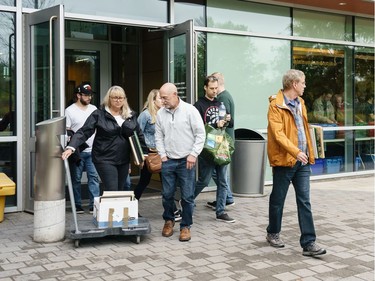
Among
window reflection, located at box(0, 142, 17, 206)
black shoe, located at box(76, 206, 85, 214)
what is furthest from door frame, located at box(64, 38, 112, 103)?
black shoe, located at box(76, 206, 85, 214)

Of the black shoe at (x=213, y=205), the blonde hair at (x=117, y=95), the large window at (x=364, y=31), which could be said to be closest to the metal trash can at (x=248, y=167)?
the black shoe at (x=213, y=205)

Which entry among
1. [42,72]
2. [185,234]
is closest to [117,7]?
[42,72]

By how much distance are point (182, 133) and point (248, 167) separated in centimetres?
314

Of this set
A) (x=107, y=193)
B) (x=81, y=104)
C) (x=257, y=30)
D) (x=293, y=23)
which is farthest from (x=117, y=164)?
(x=293, y=23)

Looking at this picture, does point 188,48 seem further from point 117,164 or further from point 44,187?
point 44,187

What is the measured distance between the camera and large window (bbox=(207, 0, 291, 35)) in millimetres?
9336

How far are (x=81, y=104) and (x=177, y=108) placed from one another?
2059 millimetres

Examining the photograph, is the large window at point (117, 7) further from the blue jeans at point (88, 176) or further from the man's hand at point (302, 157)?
the man's hand at point (302, 157)

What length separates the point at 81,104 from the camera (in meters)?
7.28

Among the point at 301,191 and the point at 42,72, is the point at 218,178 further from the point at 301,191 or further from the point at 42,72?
the point at 42,72

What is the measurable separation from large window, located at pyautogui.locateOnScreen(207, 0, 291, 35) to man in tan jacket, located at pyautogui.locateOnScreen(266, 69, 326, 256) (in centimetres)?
427

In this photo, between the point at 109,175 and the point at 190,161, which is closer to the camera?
the point at 190,161

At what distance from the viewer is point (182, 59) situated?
8273mm

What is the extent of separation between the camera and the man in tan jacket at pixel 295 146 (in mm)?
5199
